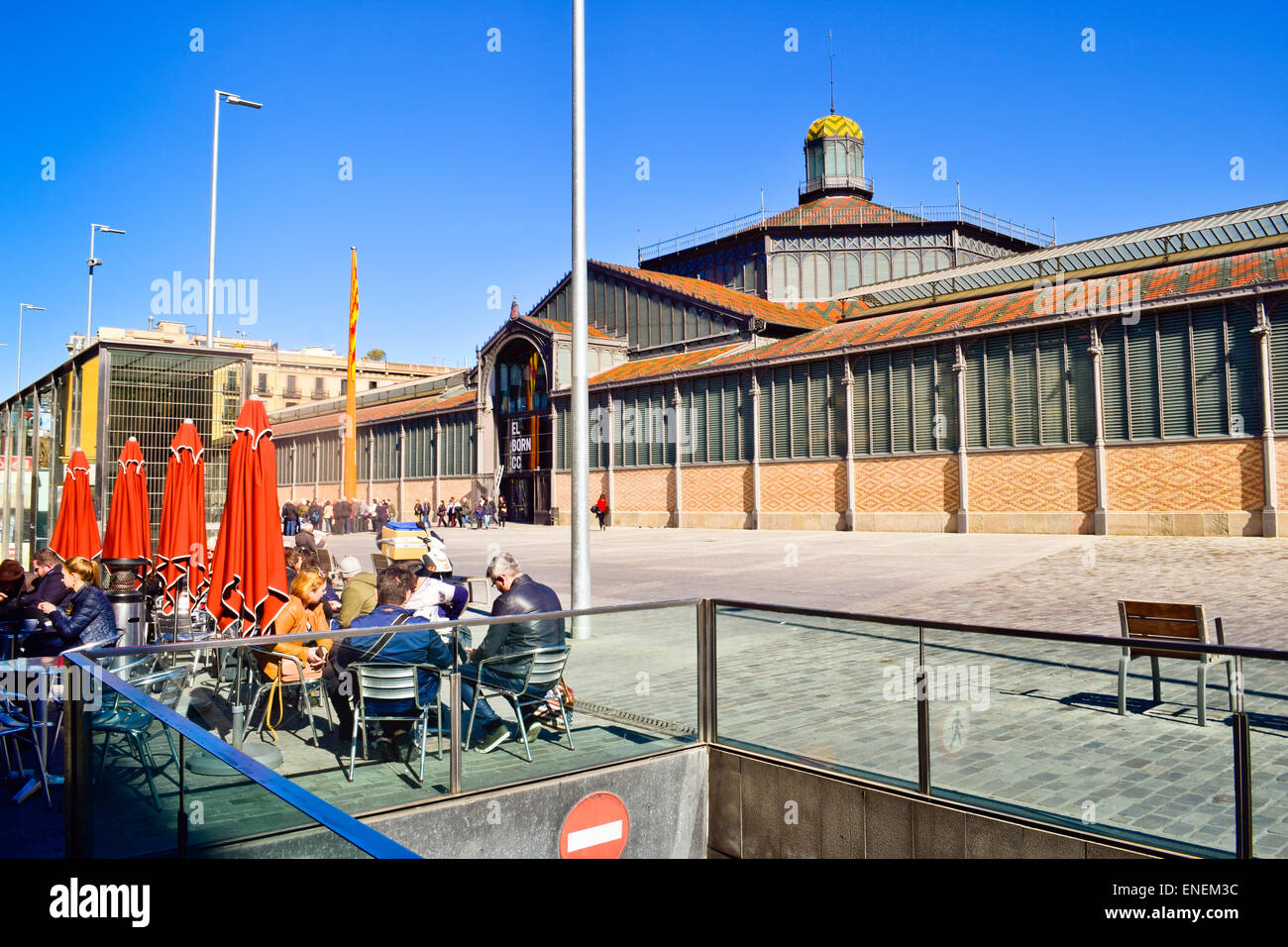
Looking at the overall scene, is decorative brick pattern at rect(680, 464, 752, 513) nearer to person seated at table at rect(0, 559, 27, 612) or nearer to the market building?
the market building

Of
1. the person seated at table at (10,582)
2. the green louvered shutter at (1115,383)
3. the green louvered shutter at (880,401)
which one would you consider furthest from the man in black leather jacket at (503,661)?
the green louvered shutter at (880,401)

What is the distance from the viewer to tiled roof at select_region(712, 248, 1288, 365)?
26.4 metres

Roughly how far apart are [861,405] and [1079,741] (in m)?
29.0

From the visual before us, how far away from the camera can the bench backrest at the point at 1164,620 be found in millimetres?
7121

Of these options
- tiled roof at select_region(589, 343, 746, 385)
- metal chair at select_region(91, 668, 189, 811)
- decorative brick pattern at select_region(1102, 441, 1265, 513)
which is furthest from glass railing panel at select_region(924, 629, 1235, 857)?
tiled roof at select_region(589, 343, 746, 385)

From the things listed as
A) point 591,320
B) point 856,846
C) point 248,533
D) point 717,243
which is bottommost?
point 856,846

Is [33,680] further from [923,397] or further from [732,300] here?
[732,300]

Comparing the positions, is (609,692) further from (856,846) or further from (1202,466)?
(1202,466)

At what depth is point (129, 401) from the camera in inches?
533

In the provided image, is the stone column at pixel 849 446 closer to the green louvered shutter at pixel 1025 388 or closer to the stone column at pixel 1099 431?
the green louvered shutter at pixel 1025 388

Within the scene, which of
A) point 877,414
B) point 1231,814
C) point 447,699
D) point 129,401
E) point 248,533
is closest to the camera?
point 1231,814
